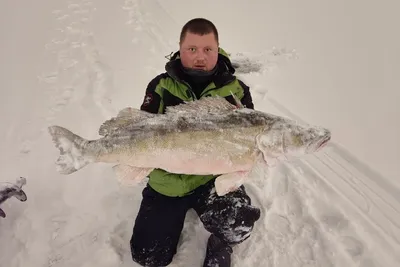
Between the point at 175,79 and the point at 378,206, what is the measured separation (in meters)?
1.96

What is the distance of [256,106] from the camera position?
440 centimetres

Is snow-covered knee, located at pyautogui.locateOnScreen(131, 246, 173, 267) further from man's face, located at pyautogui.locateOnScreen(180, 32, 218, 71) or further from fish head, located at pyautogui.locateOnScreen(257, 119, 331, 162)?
man's face, located at pyautogui.locateOnScreen(180, 32, 218, 71)

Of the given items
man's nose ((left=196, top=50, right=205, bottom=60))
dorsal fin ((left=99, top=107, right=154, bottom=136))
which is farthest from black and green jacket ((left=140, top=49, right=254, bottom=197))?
dorsal fin ((left=99, top=107, right=154, bottom=136))

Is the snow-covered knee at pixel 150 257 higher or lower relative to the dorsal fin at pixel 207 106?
lower

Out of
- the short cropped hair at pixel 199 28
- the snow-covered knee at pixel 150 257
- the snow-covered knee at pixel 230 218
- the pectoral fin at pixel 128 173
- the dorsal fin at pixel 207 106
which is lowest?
the snow-covered knee at pixel 150 257

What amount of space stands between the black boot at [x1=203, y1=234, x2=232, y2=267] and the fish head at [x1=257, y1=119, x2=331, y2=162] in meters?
1.05

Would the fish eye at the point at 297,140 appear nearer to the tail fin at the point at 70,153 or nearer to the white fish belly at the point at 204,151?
the white fish belly at the point at 204,151

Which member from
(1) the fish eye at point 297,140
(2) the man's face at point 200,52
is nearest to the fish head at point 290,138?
(1) the fish eye at point 297,140

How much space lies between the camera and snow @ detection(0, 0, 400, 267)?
2855 millimetres

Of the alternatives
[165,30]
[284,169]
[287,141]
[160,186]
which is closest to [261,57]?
[165,30]

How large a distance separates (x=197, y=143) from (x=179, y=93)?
0.78m

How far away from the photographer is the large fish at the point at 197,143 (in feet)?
6.49

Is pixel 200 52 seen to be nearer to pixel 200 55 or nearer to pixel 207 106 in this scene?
pixel 200 55

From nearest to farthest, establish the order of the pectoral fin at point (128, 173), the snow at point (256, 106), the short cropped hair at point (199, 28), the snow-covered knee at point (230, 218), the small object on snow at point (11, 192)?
the pectoral fin at point (128, 173) < the snow-covered knee at point (230, 218) < the short cropped hair at point (199, 28) < the snow at point (256, 106) < the small object on snow at point (11, 192)
